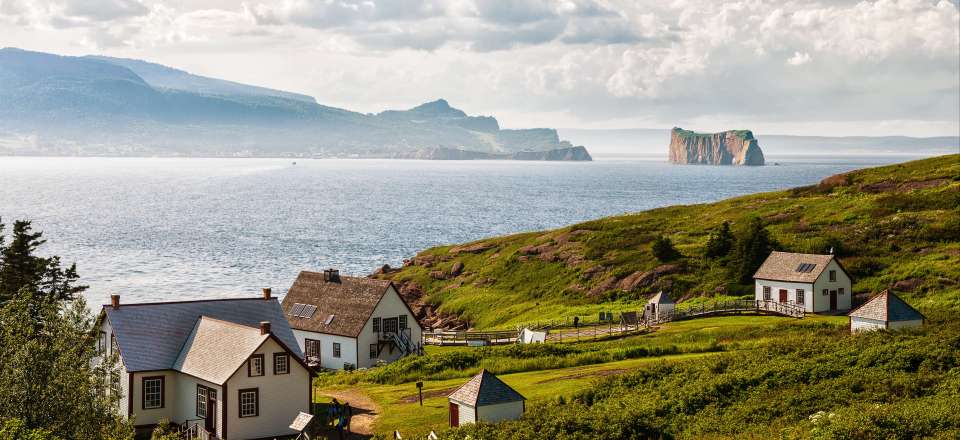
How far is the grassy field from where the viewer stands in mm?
45312

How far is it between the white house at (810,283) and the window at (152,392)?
48.0m

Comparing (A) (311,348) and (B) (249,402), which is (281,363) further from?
(A) (311,348)

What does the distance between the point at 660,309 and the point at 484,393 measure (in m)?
36.3

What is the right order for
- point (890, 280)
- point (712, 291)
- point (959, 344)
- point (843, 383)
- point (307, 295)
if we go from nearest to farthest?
point (843, 383) → point (959, 344) → point (307, 295) → point (890, 280) → point (712, 291)

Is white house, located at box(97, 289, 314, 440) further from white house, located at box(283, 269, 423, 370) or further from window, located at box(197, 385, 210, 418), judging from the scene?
white house, located at box(283, 269, 423, 370)

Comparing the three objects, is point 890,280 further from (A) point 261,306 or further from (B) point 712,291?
(A) point 261,306

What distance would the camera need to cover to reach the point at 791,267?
77.1 m

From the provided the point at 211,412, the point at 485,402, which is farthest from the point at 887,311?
the point at 211,412

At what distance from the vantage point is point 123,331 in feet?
160

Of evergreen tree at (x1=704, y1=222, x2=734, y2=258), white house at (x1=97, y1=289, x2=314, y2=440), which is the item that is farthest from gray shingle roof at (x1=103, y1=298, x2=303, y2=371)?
evergreen tree at (x1=704, y1=222, x2=734, y2=258)

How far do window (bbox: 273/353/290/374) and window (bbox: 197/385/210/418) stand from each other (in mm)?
3262

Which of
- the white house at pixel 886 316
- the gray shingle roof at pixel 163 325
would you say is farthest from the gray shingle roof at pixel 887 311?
the gray shingle roof at pixel 163 325

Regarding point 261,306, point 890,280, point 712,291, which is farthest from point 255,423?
point 890,280

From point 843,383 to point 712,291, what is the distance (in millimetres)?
42467
